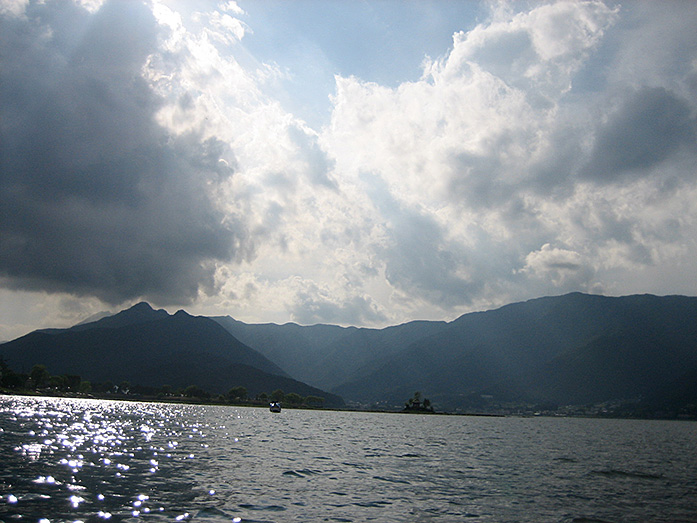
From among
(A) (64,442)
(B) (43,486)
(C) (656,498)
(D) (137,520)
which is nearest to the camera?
(D) (137,520)

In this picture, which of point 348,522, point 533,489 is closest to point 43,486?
point 348,522

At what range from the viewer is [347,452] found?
67750 mm

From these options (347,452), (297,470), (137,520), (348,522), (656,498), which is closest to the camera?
(137,520)

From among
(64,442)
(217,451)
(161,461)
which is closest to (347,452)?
(217,451)

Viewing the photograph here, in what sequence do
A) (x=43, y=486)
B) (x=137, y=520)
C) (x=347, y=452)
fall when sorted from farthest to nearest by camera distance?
(x=347, y=452), (x=43, y=486), (x=137, y=520)

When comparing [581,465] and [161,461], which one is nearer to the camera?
[161,461]

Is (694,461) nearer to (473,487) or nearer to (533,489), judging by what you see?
(533,489)

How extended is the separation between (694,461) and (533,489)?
50.7 metres

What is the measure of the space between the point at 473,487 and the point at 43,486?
1358 inches

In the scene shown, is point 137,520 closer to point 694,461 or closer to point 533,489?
point 533,489

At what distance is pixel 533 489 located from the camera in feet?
139

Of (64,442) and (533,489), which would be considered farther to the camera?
(64,442)

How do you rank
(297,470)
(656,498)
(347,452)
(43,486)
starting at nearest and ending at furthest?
(43,486) < (656,498) < (297,470) < (347,452)

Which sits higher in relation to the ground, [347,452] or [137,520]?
[137,520]
